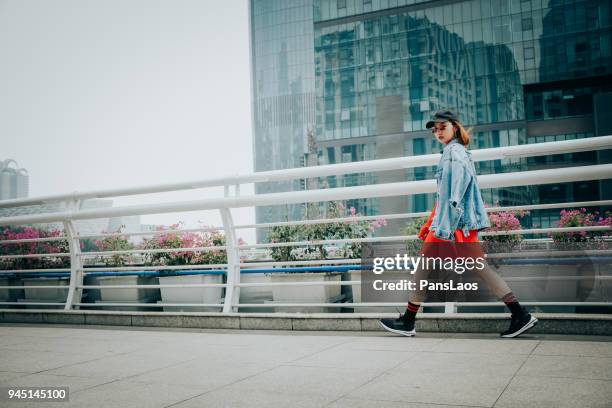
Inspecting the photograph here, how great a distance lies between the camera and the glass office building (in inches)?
2594

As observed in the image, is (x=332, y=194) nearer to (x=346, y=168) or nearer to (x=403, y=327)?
(x=346, y=168)

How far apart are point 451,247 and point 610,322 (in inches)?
54.0

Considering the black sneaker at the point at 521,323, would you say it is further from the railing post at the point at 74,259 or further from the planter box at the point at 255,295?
the railing post at the point at 74,259

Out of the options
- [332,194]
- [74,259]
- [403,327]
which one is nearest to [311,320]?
[403,327]

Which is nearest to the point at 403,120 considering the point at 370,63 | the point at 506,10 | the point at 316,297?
the point at 370,63

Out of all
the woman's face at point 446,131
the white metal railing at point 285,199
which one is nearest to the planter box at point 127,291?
the white metal railing at point 285,199

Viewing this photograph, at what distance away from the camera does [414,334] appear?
5051 millimetres

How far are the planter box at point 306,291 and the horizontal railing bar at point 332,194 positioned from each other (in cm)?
85

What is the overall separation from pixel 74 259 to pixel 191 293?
1614 mm

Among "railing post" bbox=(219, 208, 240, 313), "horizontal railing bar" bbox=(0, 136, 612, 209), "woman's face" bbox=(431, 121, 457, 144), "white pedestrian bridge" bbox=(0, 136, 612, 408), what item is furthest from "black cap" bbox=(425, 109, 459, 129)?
"railing post" bbox=(219, 208, 240, 313)

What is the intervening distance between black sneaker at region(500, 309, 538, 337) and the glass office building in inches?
2295

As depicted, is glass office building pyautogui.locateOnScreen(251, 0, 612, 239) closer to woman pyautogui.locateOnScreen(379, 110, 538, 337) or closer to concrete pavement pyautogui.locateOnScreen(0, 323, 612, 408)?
woman pyautogui.locateOnScreen(379, 110, 538, 337)

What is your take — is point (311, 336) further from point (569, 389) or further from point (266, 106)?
point (266, 106)

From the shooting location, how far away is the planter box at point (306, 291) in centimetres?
619
